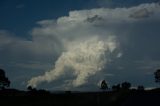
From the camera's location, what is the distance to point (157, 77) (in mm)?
188000

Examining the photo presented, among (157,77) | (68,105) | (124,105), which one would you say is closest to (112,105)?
(124,105)

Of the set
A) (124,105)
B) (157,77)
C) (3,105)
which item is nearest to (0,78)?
(157,77)

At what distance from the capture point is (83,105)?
44531 millimetres

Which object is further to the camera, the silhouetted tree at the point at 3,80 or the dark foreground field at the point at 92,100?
the silhouetted tree at the point at 3,80

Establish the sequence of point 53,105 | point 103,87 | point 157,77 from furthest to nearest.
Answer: point 157,77, point 103,87, point 53,105

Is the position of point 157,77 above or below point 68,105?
above

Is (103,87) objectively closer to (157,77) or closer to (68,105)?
(157,77)

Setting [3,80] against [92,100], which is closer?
[92,100]

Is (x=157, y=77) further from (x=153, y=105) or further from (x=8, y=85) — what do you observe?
(x=153, y=105)

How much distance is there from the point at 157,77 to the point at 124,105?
144869 mm

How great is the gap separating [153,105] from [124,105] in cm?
331

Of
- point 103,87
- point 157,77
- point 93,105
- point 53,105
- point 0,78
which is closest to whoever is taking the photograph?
point 93,105

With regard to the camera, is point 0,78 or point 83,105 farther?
point 0,78

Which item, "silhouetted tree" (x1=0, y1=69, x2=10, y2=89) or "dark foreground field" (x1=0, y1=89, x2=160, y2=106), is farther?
"silhouetted tree" (x1=0, y1=69, x2=10, y2=89)
